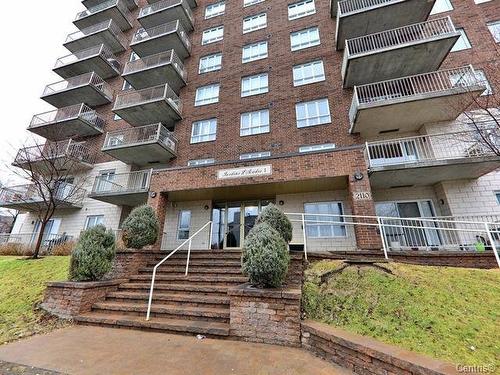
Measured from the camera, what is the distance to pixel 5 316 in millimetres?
5387

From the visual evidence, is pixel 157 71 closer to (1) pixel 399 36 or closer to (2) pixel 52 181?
(2) pixel 52 181

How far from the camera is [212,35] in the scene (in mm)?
18188

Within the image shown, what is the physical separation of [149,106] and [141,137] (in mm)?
2032

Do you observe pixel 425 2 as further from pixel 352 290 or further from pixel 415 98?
pixel 352 290

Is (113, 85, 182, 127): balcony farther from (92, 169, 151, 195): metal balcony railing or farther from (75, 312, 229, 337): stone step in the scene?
(75, 312, 229, 337): stone step

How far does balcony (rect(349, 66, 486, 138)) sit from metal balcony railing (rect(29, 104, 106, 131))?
17623mm

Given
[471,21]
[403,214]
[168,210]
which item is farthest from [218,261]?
[471,21]

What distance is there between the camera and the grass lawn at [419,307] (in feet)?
9.90

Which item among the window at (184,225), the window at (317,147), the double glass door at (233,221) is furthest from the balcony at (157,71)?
the window at (317,147)

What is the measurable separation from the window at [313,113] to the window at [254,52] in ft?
17.2

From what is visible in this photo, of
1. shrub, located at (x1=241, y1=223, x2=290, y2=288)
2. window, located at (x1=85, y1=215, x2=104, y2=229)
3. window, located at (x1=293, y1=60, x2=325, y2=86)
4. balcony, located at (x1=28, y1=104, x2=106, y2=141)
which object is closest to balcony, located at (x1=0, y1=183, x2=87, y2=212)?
window, located at (x1=85, y1=215, x2=104, y2=229)

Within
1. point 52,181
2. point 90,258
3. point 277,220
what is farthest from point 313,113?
point 52,181

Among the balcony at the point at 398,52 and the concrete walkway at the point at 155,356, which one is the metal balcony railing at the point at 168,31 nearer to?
the balcony at the point at 398,52

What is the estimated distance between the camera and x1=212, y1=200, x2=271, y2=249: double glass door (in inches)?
468
